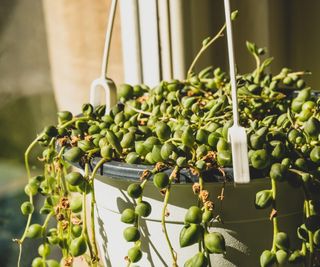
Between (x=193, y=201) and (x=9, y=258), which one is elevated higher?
(x=193, y=201)

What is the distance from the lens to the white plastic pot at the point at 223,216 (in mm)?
611

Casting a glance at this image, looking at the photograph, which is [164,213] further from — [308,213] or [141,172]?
[308,213]

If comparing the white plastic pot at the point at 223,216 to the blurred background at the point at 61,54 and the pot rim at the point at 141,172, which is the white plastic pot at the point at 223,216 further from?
the blurred background at the point at 61,54

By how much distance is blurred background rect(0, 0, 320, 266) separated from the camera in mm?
1257

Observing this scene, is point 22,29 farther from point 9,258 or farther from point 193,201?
point 193,201

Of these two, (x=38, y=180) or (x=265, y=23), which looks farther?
(x=265, y=23)

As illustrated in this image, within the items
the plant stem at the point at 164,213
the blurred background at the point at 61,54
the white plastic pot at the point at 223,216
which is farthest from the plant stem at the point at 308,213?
the blurred background at the point at 61,54

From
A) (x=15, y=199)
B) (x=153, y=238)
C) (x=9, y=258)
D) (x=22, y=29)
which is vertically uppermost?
(x=22, y=29)

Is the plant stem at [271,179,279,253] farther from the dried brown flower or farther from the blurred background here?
the blurred background

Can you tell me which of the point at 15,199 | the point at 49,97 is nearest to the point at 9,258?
the point at 15,199

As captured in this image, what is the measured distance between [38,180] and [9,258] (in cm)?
63

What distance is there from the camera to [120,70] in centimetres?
129

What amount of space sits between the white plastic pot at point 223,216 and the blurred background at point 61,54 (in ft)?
2.02

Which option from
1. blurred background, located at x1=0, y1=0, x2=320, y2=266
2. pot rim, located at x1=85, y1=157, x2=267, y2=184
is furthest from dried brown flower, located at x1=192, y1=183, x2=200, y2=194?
blurred background, located at x1=0, y1=0, x2=320, y2=266
